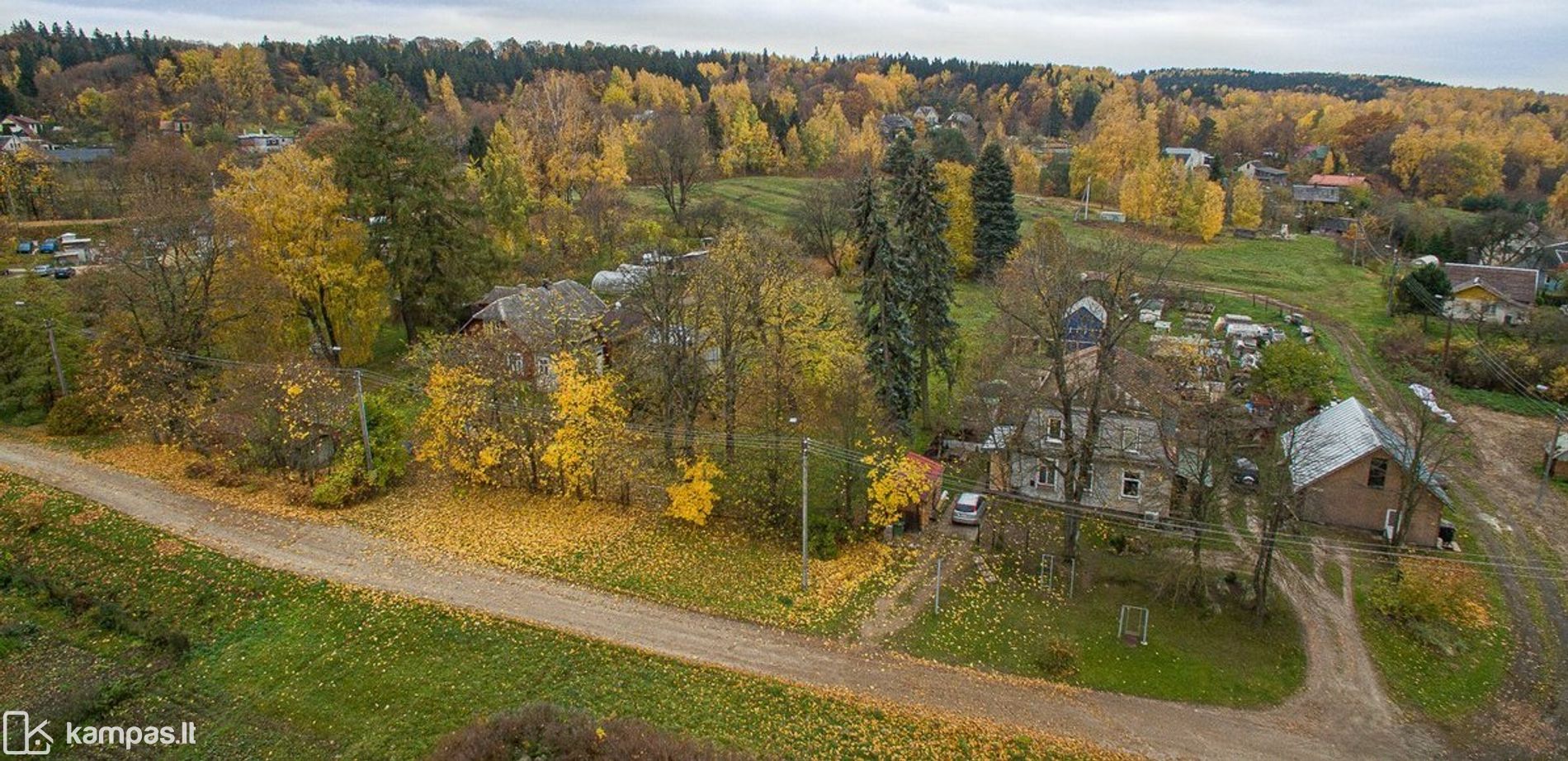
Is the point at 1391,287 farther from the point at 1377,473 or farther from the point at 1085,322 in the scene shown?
the point at 1377,473

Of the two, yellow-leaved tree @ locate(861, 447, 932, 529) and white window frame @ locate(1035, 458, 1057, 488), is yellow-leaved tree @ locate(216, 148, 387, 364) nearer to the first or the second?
yellow-leaved tree @ locate(861, 447, 932, 529)

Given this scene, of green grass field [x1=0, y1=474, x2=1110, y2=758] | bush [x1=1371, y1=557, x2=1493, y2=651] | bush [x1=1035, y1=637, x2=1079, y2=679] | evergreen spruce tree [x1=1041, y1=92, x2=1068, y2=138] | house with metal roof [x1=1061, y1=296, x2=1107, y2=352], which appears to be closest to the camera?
green grass field [x1=0, y1=474, x2=1110, y2=758]

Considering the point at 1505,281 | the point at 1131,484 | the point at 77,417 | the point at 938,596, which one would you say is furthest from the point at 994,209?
the point at 77,417

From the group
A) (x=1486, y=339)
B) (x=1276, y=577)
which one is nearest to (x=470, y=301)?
(x=1276, y=577)

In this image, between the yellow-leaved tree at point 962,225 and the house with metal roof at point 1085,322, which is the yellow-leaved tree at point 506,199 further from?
the house with metal roof at point 1085,322

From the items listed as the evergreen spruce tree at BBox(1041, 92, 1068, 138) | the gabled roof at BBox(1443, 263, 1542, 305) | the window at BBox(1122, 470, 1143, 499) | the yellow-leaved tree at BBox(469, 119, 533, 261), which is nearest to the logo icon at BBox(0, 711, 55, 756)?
the window at BBox(1122, 470, 1143, 499)

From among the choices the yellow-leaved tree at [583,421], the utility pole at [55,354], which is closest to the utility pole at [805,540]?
the yellow-leaved tree at [583,421]
